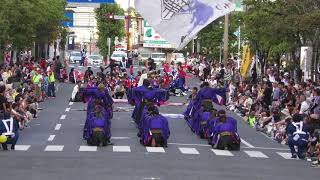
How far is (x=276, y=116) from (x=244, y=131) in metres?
1.78

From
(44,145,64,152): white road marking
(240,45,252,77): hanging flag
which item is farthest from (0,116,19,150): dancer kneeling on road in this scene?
(240,45,252,77): hanging flag

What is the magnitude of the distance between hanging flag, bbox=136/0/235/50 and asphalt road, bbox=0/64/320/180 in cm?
285

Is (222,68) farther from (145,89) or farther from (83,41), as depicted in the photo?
(83,41)

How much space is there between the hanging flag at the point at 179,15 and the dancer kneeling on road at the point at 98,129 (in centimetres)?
735

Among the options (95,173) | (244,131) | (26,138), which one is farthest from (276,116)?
(95,173)

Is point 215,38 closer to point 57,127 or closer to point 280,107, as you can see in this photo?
point 280,107

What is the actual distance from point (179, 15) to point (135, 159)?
4687mm

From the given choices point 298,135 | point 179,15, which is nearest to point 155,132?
point 298,135

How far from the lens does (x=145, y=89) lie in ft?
89.2

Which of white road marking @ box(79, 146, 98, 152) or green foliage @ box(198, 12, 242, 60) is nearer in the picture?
white road marking @ box(79, 146, 98, 152)

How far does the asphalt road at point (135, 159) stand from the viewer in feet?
54.4

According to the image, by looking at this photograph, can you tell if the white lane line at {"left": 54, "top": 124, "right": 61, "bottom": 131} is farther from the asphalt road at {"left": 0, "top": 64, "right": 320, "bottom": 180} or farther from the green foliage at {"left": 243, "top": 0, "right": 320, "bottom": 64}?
the green foliage at {"left": 243, "top": 0, "right": 320, "bottom": 64}

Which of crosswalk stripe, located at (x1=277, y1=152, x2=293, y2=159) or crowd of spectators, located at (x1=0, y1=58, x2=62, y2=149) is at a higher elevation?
crowd of spectators, located at (x1=0, y1=58, x2=62, y2=149)

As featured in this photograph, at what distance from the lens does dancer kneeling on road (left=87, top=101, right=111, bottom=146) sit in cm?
2308
